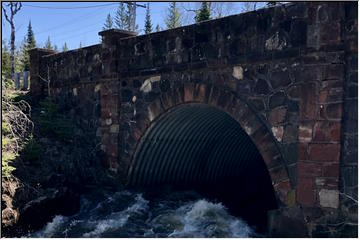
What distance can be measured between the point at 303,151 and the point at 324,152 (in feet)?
1.29

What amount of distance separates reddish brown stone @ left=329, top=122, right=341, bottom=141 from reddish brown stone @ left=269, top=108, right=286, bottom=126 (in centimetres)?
98

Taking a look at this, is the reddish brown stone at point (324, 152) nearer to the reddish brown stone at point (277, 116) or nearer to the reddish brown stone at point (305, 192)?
the reddish brown stone at point (305, 192)

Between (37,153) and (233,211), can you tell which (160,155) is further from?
(37,153)

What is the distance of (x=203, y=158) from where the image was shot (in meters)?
12.6

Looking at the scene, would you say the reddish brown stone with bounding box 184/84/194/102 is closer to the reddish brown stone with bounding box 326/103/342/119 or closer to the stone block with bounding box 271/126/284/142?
the stone block with bounding box 271/126/284/142

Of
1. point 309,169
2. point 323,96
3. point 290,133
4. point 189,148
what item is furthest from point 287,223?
point 189,148

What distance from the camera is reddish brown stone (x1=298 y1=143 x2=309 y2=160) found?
760cm

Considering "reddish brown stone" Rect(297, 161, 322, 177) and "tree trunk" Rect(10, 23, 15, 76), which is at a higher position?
"tree trunk" Rect(10, 23, 15, 76)

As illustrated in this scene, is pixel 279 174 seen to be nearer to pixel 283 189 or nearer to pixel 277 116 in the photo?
pixel 283 189

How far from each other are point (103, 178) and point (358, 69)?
305 inches

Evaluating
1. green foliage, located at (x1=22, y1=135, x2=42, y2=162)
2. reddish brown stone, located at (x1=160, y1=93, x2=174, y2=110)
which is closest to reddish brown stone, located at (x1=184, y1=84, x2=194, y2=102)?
reddish brown stone, located at (x1=160, y1=93, x2=174, y2=110)

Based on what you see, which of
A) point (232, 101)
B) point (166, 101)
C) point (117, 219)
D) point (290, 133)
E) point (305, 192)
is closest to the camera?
point (305, 192)

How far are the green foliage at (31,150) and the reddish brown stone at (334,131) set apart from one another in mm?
7931

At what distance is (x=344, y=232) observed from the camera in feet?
23.4
